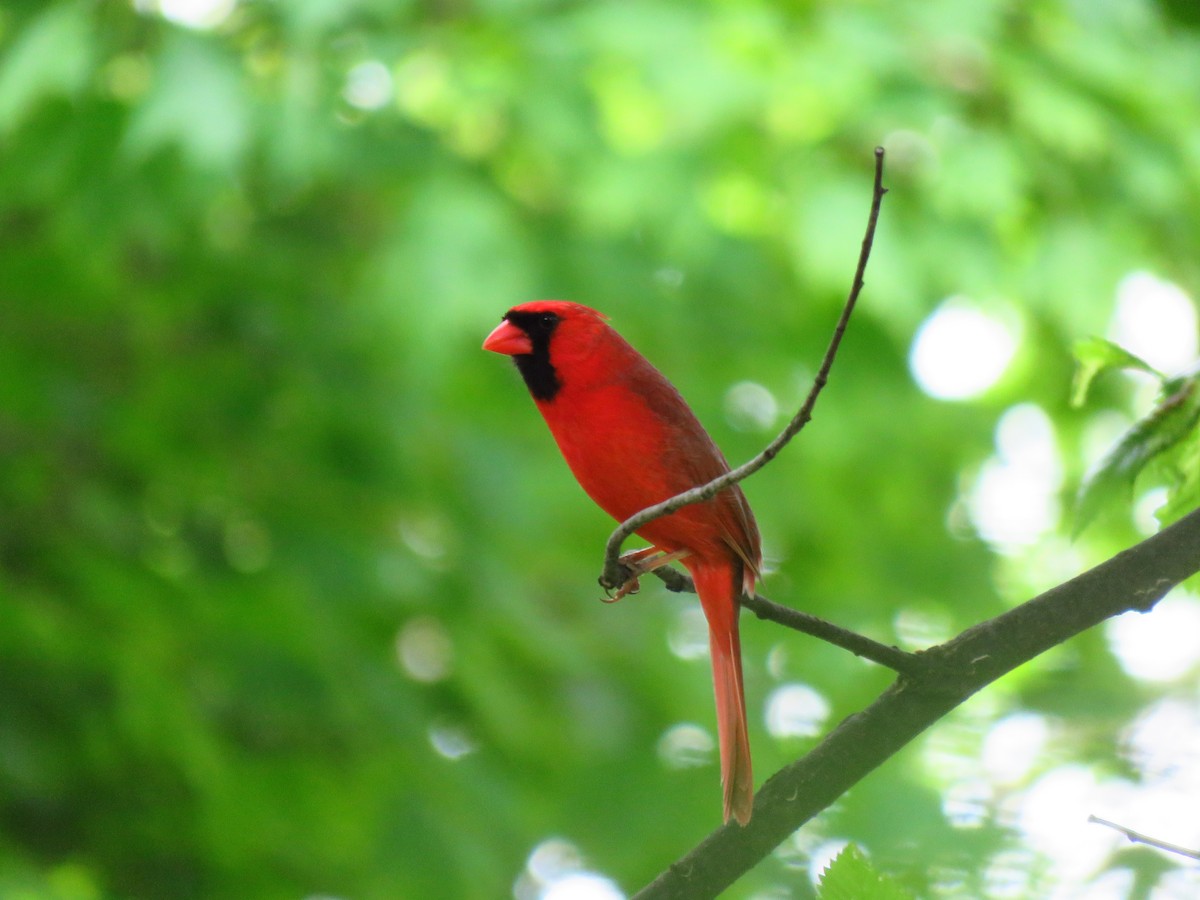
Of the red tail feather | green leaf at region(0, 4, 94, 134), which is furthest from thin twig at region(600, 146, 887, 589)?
green leaf at region(0, 4, 94, 134)

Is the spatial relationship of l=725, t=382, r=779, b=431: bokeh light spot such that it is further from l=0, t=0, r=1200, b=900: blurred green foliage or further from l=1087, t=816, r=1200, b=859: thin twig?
l=1087, t=816, r=1200, b=859: thin twig

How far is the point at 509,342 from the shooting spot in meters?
2.15

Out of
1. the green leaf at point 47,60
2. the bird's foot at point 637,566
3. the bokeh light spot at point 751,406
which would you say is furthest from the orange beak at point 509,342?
the bokeh light spot at point 751,406

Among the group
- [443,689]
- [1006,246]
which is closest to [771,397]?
[1006,246]

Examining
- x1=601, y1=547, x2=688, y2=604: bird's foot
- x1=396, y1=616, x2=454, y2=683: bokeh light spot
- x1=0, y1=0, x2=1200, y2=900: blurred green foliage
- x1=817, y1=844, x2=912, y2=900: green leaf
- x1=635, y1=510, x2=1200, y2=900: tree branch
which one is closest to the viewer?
x1=817, y1=844, x2=912, y2=900: green leaf

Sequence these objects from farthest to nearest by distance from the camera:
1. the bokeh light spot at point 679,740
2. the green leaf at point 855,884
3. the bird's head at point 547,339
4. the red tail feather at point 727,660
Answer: the bokeh light spot at point 679,740 < the bird's head at point 547,339 < the red tail feather at point 727,660 < the green leaf at point 855,884

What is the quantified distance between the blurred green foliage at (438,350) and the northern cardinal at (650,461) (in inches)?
39.2

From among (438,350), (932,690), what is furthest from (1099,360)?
(438,350)

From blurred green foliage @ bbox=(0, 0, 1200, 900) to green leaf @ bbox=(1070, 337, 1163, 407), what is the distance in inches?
56.5

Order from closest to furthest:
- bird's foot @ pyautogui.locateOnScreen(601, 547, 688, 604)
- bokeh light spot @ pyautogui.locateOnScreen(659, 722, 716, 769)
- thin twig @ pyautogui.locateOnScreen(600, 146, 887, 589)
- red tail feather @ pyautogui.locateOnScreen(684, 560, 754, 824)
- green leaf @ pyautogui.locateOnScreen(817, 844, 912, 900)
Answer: green leaf @ pyautogui.locateOnScreen(817, 844, 912, 900), thin twig @ pyautogui.locateOnScreen(600, 146, 887, 589), red tail feather @ pyautogui.locateOnScreen(684, 560, 754, 824), bird's foot @ pyautogui.locateOnScreen(601, 547, 688, 604), bokeh light spot @ pyautogui.locateOnScreen(659, 722, 716, 769)

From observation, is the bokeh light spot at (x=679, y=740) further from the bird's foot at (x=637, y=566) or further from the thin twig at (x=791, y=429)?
the thin twig at (x=791, y=429)

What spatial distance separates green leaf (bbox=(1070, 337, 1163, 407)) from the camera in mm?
1408

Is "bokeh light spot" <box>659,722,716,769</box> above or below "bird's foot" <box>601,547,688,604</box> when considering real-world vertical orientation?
above

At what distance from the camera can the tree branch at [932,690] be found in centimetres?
135
